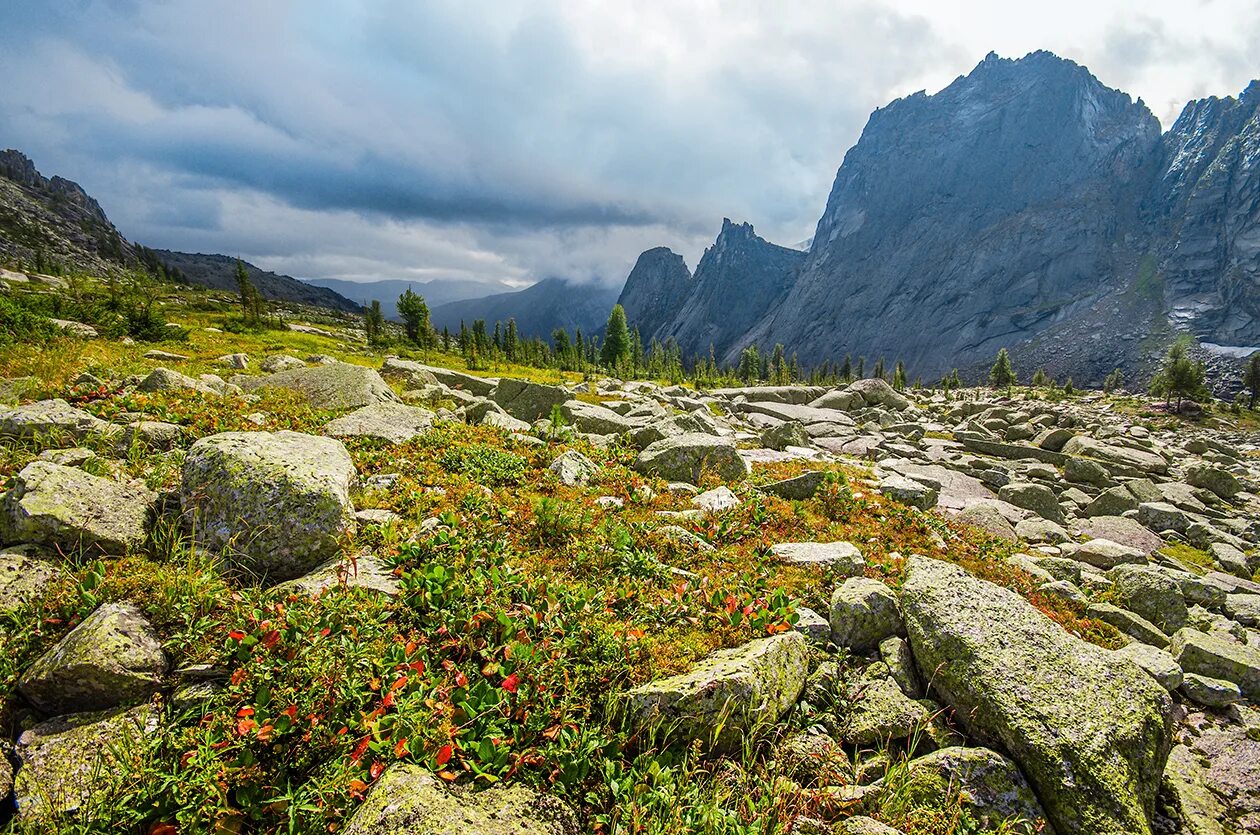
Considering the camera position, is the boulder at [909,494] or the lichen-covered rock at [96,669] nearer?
the lichen-covered rock at [96,669]

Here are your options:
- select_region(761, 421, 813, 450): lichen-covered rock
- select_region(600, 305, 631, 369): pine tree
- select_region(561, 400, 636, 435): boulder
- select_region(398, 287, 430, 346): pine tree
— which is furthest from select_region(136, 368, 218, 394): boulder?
select_region(398, 287, 430, 346): pine tree

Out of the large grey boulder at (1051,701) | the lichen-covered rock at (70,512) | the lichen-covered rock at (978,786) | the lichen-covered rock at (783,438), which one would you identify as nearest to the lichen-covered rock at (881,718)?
the lichen-covered rock at (978,786)

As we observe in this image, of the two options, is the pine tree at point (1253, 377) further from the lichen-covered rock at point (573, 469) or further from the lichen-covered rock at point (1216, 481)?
the lichen-covered rock at point (573, 469)

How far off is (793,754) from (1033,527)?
637 inches

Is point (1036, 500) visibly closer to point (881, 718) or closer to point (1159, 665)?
point (1159, 665)

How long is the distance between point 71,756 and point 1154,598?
16973 mm

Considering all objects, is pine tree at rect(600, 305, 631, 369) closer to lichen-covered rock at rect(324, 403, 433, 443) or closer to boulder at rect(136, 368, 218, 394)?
lichen-covered rock at rect(324, 403, 433, 443)

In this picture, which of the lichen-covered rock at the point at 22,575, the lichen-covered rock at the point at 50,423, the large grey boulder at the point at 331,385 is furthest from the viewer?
the large grey boulder at the point at 331,385

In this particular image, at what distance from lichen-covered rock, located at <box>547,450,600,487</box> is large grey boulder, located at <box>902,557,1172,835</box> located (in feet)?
21.8

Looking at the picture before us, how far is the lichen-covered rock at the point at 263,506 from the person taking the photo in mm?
6176

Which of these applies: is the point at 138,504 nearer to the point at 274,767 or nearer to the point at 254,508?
the point at 254,508

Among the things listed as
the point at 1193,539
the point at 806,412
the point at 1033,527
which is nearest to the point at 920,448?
the point at 806,412

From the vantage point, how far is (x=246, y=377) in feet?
49.7

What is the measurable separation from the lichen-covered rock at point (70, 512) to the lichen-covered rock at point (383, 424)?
479 cm
